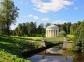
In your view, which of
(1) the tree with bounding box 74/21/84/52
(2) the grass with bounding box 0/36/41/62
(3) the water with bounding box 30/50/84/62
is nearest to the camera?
(2) the grass with bounding box 0/36/41/62

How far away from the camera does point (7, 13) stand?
6375 centimetres

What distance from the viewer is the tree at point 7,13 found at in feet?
208

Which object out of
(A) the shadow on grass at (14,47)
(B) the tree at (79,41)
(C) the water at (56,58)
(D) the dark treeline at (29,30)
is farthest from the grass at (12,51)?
(D) the dark treeline at (29,30)

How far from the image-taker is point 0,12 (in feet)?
207

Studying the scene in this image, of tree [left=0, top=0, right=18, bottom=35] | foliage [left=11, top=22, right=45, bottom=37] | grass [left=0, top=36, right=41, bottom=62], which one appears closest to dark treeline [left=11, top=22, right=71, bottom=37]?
foliage [left=11, top=22, right=45, bottom=37]

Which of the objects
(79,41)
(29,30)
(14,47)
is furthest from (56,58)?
(29,30)

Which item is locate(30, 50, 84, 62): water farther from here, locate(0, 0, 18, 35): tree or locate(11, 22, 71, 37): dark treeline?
locate(11, 22, 71, 37): dark treeline

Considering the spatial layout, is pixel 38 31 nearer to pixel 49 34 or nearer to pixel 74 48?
pixel 49 34

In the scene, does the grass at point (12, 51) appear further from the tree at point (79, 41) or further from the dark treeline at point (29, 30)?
the dark treeline at point (29, 30)

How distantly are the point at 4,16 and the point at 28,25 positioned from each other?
171 feet

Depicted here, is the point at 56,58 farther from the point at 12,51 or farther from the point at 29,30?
the point at 29,30

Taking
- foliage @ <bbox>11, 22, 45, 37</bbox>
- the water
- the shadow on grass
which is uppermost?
the shadow on grass

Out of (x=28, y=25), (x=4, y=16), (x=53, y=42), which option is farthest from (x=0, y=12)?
(x=28, y=25)

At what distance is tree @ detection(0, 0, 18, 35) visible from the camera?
208 feet
